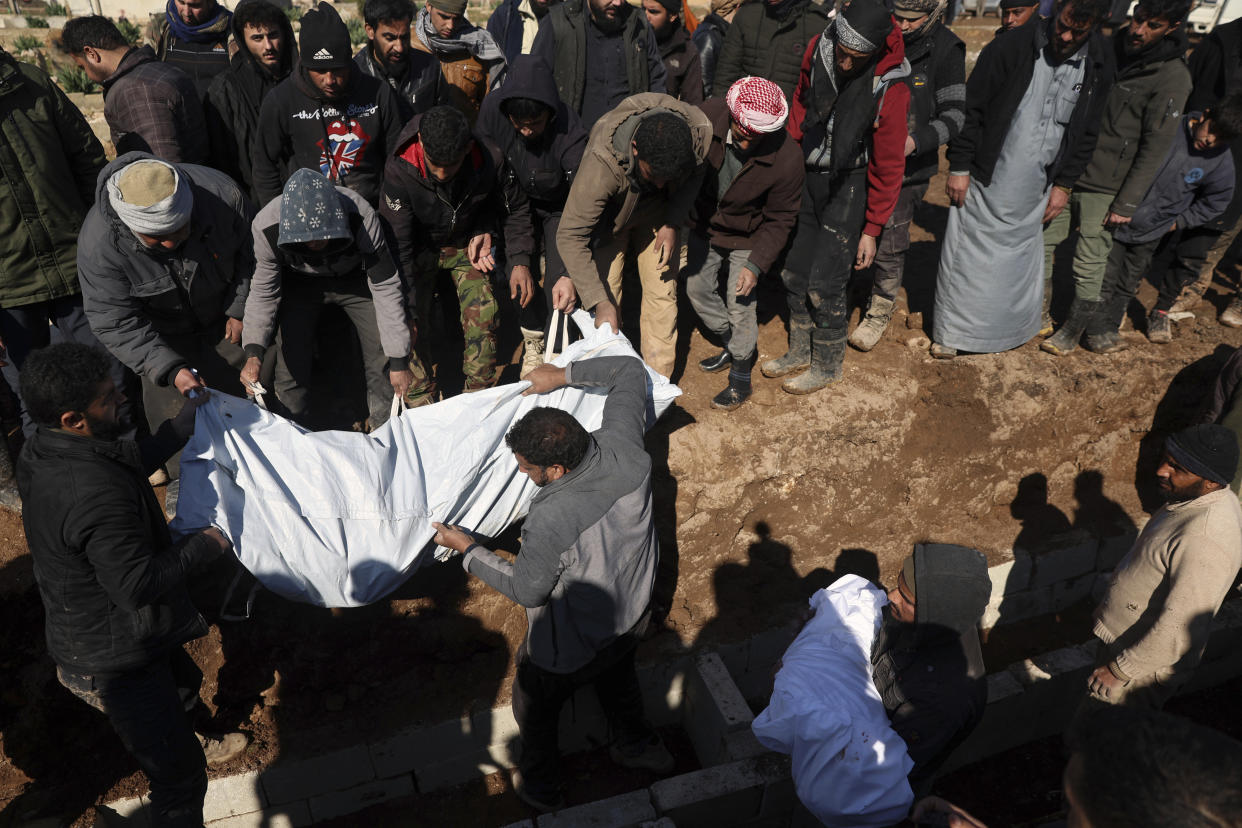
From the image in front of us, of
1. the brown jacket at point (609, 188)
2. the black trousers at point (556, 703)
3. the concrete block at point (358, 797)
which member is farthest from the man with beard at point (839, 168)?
the concrete block at point (358, 797)

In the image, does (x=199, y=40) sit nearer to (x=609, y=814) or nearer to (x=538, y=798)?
(x=538, y=798)

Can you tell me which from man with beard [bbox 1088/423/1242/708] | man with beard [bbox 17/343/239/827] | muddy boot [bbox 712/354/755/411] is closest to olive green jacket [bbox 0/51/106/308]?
man with beard [bbox 17/343/239/827]

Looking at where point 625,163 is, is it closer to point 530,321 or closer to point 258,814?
point 530,321

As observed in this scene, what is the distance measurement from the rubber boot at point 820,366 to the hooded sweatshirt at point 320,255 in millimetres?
2505

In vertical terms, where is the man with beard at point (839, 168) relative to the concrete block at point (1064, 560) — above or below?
above

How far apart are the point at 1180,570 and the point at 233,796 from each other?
169 inches

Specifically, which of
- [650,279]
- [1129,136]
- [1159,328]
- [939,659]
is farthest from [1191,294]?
[939,659]

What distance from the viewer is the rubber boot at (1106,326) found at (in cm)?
582

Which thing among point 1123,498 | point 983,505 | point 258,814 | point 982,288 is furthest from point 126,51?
point 1123,498

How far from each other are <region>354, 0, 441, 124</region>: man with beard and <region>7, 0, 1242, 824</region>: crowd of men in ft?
0.06

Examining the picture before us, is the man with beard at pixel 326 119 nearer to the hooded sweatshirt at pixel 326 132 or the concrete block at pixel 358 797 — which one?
the hooded sweatshirt at pixel 326 132

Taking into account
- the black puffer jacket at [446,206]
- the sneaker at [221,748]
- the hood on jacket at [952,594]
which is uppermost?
the black puffer jacket at [446,206]

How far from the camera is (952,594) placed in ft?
9.05

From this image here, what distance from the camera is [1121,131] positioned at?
519cm
